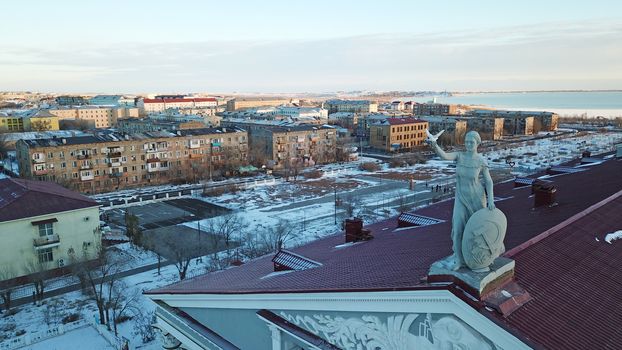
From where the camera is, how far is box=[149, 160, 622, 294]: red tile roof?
346 inches

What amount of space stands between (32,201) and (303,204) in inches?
1086

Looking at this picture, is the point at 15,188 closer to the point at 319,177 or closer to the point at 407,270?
the point at 407,270

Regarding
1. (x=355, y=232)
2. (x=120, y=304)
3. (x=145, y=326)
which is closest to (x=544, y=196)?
(x=355, y=232)

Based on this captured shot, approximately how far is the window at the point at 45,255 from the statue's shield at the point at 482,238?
3126 cm

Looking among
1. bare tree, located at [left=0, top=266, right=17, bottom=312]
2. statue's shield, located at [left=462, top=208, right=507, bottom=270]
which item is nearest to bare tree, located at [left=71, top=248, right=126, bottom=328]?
bare tree, located at [left=0, top=266, right=17, bottom=312]

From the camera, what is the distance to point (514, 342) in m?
6.20

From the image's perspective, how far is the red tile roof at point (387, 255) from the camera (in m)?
8.79

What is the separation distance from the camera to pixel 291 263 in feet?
41.0

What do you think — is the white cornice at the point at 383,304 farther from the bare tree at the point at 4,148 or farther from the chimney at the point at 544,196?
the bare tree at the point at 4,148

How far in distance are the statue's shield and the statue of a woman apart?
0.24m

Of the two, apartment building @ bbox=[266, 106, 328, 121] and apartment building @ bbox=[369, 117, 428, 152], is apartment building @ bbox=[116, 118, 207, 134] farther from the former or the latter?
apartment building @ bbox=[266, 106, 328, 121]

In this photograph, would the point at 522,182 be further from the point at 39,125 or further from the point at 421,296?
the point at 39,125

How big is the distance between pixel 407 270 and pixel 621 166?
17.9m

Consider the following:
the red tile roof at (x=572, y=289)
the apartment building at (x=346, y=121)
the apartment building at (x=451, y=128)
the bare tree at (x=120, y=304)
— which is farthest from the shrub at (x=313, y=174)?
the apartment building at (x=346, y=121)
